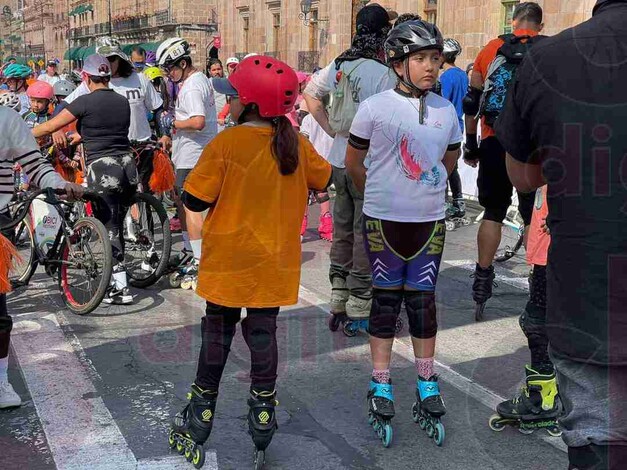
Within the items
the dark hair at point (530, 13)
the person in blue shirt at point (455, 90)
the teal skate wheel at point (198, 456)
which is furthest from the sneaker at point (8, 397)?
the person in blue shirt at point (455, 90)

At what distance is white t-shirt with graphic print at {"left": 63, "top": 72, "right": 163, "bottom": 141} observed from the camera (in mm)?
7738

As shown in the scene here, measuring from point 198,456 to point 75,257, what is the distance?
3160mm

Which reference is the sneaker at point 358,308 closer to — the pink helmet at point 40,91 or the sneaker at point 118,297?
the sneaker at point 118,297

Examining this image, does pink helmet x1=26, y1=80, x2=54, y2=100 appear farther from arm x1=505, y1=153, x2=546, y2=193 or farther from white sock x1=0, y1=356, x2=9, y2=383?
arm x1=505, y1=153, x2=546, y2=193

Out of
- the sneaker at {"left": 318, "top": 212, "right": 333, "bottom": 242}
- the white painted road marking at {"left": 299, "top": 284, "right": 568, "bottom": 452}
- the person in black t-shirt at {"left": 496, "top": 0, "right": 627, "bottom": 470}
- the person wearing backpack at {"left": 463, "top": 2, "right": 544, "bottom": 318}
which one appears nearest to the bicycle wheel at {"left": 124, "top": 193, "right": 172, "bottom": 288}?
the white painted road marking at {"left": 299, "top": 284, "right": 568, "bottom": 452}

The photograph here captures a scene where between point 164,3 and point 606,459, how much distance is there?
2614 inches

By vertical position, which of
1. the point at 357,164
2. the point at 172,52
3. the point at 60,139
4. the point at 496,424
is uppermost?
the point at 172,52

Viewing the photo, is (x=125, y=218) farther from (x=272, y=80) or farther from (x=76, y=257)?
(x=272, y=80)

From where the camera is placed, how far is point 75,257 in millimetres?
6582

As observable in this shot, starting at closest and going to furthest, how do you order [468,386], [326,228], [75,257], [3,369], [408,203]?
[408,203] → [3,369] → [468,386] → [75,257] → [326,228]

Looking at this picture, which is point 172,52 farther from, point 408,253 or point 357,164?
point 408,253

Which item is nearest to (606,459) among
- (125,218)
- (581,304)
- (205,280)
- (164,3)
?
(581,304)

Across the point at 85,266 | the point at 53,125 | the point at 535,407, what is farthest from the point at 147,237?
the point at 535,407

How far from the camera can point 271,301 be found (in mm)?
3848
